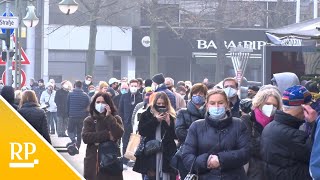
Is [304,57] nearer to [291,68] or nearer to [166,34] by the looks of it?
[291,68]

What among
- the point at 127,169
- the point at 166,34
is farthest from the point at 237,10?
the point at 127,169

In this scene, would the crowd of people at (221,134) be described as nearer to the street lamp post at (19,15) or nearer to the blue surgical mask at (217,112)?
the blue surgical mask at (217,112)

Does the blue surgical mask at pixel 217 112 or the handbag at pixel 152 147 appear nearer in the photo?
the blue surgical mask at pixel 217 112

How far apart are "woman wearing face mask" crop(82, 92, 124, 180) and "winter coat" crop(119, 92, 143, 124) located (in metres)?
7.58

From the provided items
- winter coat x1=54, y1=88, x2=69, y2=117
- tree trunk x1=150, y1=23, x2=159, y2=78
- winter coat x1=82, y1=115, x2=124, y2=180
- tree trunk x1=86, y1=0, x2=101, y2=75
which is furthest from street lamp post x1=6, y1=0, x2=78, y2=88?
winter coat x1=82, y1=115, x2=124, y2=180

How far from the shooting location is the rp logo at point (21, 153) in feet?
11.7

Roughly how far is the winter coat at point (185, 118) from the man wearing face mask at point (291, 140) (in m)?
2.73

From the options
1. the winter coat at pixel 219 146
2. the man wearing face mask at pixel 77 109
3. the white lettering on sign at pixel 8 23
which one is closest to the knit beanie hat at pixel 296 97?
the winter coat at pixel 219 146

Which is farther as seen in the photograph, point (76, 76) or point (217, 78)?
point (76, 76)

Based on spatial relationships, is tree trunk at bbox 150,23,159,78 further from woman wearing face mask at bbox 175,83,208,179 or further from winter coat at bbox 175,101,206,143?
winter coat at bbox 175,101,206,143

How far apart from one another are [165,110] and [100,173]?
109cm

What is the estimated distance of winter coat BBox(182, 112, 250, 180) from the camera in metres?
8.02

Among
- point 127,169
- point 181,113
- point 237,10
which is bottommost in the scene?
point 127,169

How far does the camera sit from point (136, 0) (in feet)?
140
